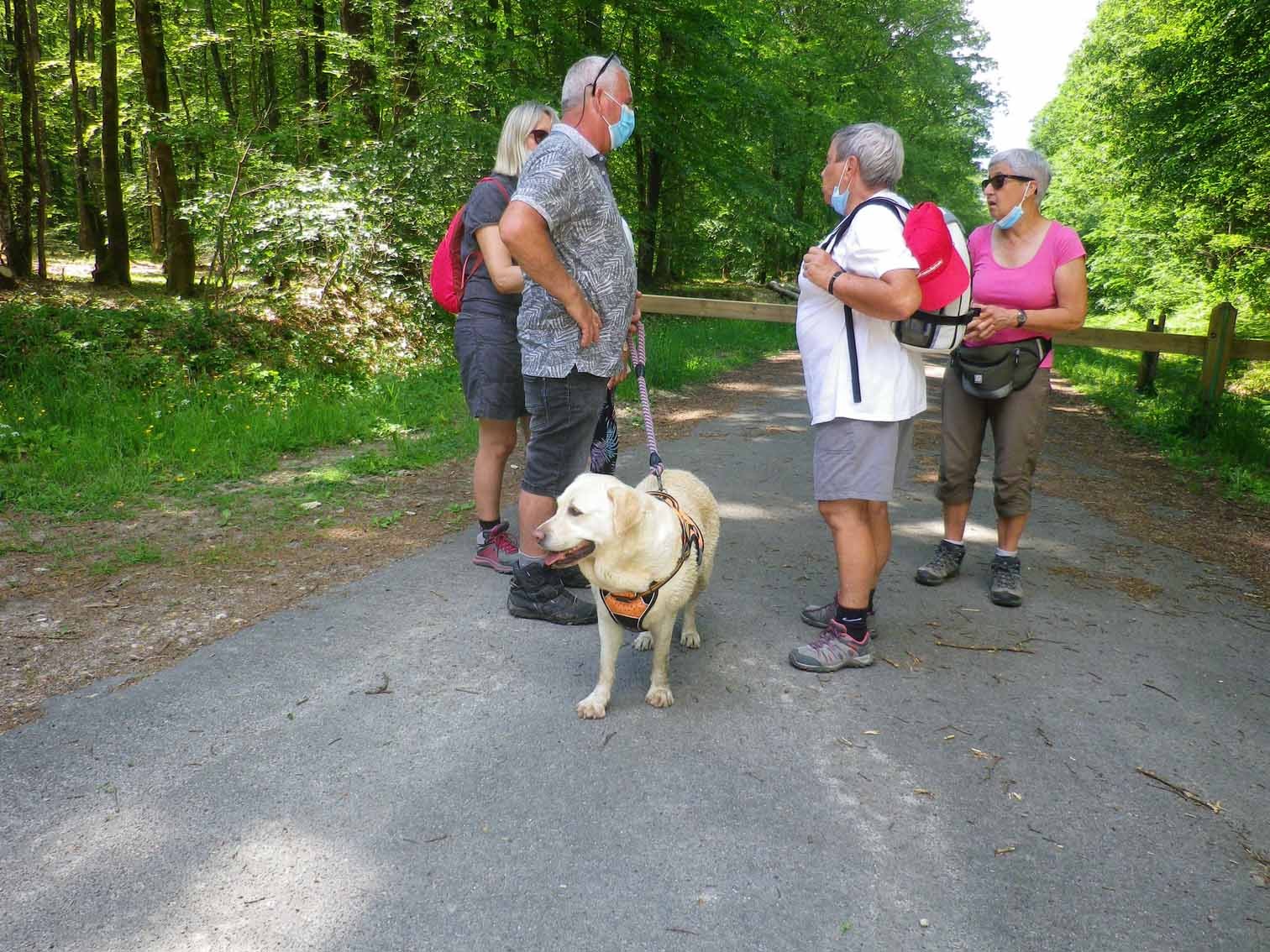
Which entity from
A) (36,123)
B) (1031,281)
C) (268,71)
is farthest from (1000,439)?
(268,71)

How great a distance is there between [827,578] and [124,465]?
16.3 feet

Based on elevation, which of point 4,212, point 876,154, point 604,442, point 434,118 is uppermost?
point 434,118

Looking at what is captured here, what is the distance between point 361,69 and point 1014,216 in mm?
11419

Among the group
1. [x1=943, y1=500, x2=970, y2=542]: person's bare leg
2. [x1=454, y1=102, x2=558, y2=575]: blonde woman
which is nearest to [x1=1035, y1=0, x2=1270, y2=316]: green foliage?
[x1=943, y1=500, x2=970, y2=542]: person's bare leg

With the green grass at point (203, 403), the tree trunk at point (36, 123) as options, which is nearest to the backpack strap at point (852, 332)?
the green grass at point (203, 403)

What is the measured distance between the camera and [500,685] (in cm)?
329

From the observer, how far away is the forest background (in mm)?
7496

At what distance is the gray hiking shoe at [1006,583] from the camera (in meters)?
4.34

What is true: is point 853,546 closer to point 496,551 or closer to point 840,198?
point 840,198

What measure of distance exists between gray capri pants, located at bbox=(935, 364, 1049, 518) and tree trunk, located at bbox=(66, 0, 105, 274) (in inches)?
545

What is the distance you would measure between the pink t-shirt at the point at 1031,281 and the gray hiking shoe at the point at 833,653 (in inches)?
67.9

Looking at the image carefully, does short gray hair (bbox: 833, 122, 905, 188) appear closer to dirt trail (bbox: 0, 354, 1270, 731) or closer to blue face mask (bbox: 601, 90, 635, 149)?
blue face mask (bbox: 601, 90, 635, 149)

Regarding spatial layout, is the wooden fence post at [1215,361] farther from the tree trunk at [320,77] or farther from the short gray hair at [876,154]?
the tree trunk at [320,77]

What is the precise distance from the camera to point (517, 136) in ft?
13.4
